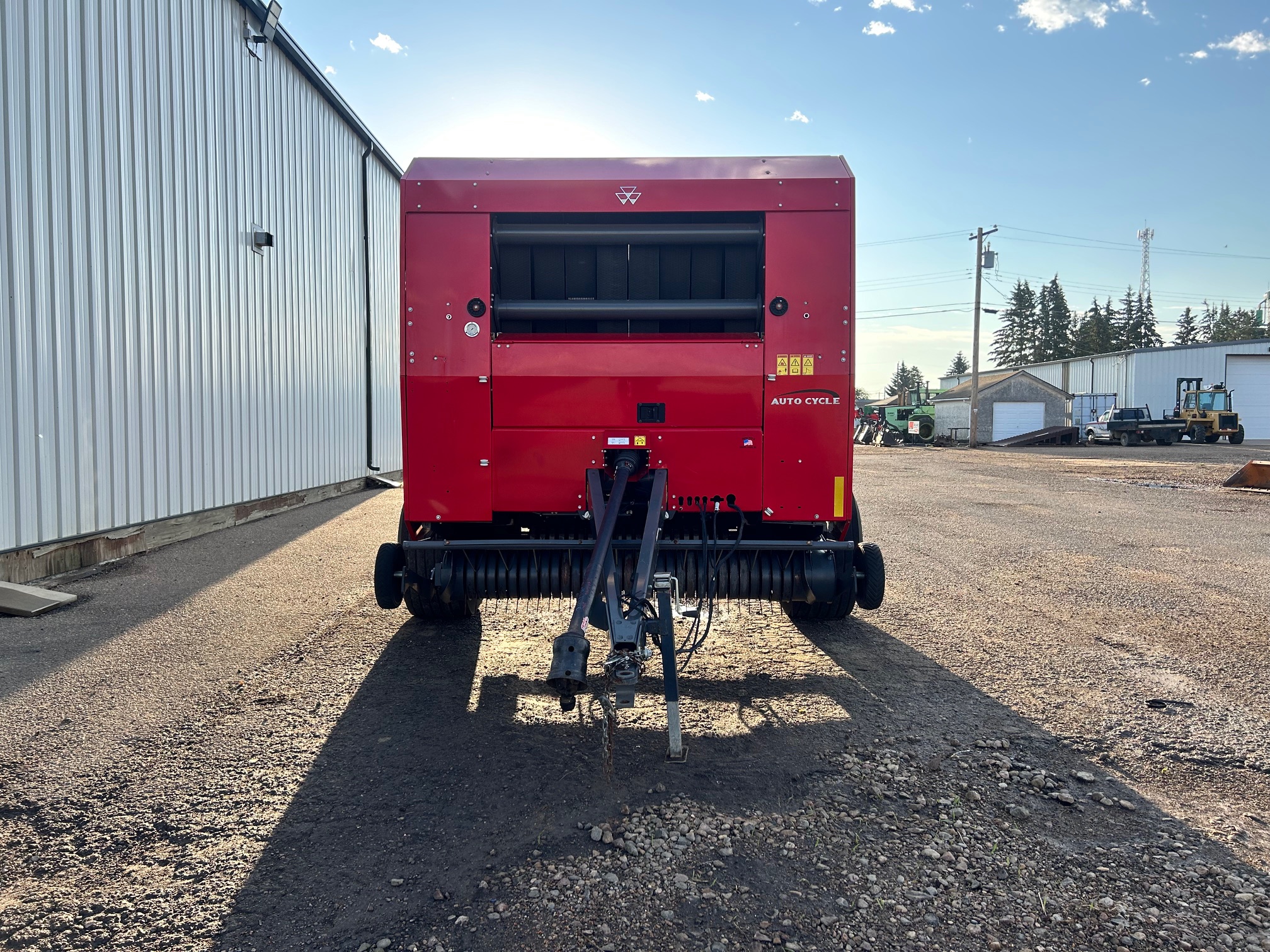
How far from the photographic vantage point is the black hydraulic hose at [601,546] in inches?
131

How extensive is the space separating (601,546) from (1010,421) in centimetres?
5119

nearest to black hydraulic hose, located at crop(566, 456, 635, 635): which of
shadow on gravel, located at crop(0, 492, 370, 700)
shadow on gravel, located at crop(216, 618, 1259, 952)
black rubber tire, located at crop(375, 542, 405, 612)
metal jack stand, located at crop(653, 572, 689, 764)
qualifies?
metal jack stand, located at crop(653, 572, 689, 764)

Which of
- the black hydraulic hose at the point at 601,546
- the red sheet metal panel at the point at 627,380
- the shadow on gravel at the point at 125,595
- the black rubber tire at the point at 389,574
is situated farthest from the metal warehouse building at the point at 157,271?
the black hydraulic hose at the point at 601,546

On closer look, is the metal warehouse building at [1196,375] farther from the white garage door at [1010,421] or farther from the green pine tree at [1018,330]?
the green pine tree at [1018,330]

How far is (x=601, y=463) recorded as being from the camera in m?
4.64

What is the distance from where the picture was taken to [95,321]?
8.05m

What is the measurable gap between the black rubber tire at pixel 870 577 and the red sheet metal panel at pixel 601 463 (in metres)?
0.76

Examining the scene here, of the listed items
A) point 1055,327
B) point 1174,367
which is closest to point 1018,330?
point 1055,327

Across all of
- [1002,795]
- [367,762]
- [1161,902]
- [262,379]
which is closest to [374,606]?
[367,762]

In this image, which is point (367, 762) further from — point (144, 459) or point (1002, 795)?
point (144, 459)

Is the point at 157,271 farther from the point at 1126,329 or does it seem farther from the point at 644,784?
the point at 1126,329

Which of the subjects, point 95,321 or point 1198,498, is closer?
point 95,321

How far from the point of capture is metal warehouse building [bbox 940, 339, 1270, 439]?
152 ft

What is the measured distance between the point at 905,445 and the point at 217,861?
44.5 m
